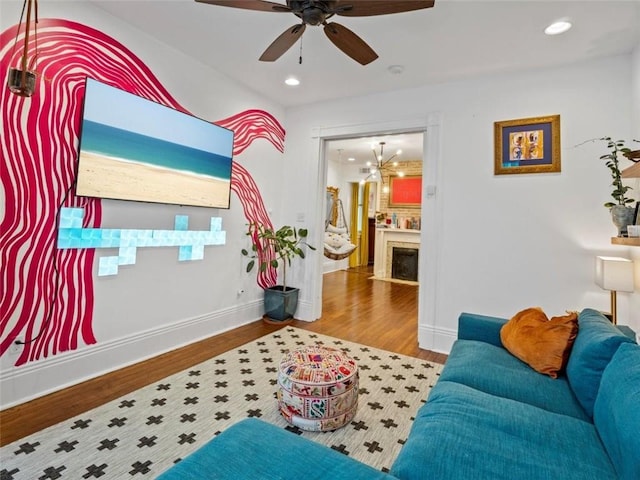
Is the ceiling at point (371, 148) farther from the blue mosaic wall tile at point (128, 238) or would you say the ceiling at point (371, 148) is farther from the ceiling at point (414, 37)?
the blue mosaic wall tile at point (128, 238)

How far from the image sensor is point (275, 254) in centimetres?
427

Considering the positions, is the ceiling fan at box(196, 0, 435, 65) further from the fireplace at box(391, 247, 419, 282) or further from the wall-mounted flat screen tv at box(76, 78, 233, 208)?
the fireplace at box(391, 247, 419, 282)

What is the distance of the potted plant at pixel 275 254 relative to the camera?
3.96 meters

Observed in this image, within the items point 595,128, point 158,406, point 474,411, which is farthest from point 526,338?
point 158,406

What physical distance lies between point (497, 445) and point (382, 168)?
22.5 feet

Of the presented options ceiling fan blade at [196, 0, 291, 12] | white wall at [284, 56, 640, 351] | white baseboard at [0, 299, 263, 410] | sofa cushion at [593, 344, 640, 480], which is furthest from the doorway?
sofa cushion at [593, 344, 640, 480]

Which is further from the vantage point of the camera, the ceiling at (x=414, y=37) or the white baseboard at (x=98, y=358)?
the ceiling at (x=414, y=37)

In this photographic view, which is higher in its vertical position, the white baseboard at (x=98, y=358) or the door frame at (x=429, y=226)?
the door frame at (x=429, y=226)

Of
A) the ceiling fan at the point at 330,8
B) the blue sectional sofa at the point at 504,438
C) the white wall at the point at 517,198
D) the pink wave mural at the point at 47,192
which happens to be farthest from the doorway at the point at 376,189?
the blue sectional sofa at the point at 504,438

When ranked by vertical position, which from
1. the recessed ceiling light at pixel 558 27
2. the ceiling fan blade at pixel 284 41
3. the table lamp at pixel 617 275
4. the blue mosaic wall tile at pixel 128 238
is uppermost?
the recessed ceiling light at pixel 558 27

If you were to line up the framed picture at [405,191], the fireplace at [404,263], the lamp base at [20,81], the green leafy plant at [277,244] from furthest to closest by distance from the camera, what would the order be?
the framed picture at [405,191], the fireplace at [404,263], the green leafy plant at [277,244], the lamp base at [20,81]

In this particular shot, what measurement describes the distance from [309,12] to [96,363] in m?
2.93

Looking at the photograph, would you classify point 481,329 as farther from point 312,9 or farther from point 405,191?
point 405,191

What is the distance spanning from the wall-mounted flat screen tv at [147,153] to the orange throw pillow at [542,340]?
289 centimetres
